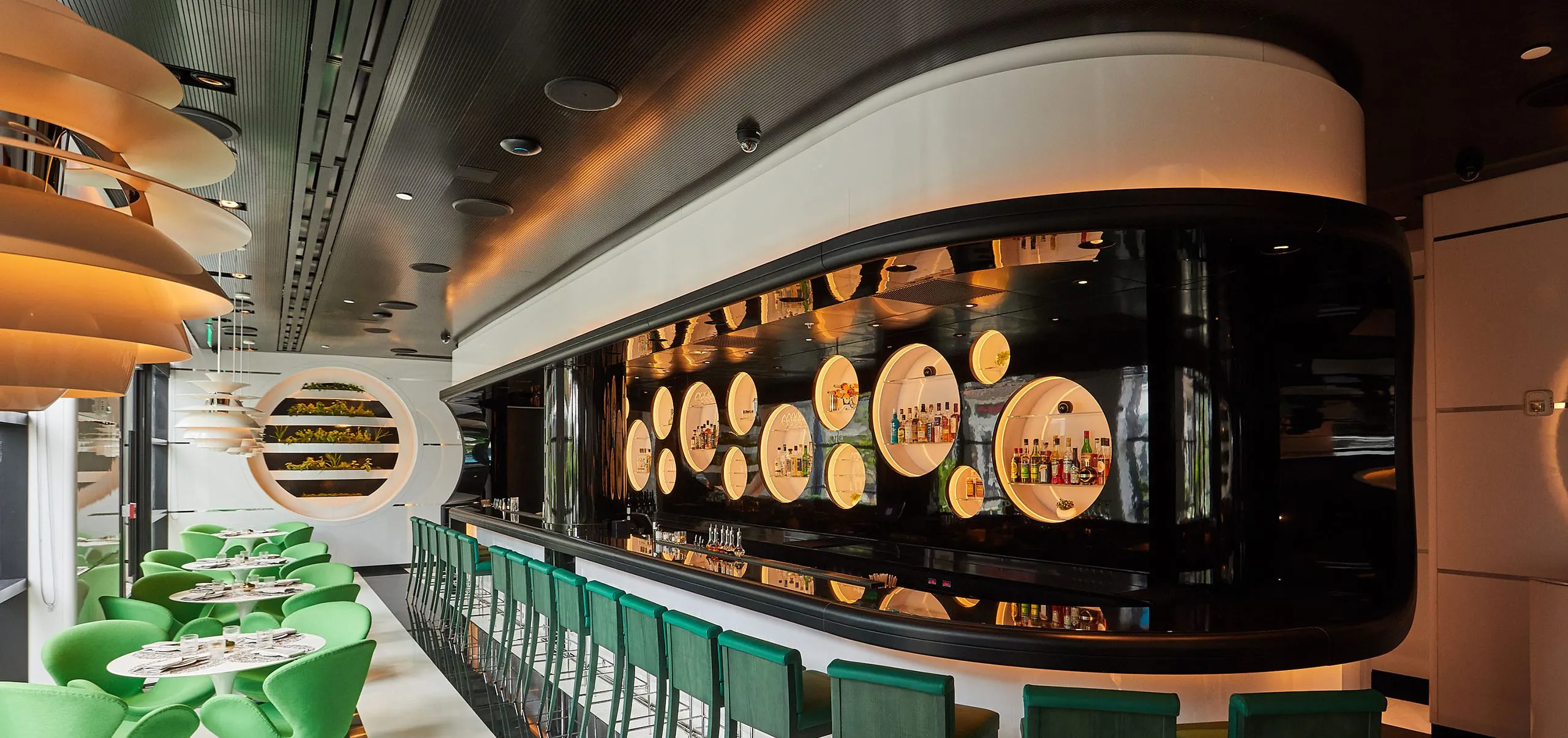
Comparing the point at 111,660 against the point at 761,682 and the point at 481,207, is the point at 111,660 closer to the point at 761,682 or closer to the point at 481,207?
the point at 481,207

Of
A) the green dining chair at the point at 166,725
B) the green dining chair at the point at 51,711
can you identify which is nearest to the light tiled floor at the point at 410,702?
the green dining chair at the point at 166,725

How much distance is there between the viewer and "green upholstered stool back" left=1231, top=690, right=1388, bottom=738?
2.27 m

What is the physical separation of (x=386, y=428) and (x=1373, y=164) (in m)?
12.4

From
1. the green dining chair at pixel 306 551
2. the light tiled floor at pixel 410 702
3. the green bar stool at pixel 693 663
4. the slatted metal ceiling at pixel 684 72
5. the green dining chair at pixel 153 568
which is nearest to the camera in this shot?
the slatted metal ceiling at pixel 684 72

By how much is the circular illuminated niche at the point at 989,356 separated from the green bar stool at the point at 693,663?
7.48ft

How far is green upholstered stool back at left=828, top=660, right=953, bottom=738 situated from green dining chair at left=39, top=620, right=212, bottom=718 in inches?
131

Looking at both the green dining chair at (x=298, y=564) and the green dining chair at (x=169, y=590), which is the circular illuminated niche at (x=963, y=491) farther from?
the green dining chair at (x=298, y=564)

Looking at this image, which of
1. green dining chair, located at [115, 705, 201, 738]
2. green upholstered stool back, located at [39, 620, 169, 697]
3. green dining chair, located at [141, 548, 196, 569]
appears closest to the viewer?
green dining chair, located at [115, 705, 201, 738]

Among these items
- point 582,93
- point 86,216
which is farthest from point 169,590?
point 86,216

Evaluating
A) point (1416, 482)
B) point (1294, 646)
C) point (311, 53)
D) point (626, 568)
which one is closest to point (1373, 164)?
point (1416, 482)

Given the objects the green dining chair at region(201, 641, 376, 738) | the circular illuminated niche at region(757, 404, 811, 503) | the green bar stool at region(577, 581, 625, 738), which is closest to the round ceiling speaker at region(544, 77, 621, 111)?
the green bar stool at region(577, 581, 625, 738)

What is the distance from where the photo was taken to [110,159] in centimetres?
110

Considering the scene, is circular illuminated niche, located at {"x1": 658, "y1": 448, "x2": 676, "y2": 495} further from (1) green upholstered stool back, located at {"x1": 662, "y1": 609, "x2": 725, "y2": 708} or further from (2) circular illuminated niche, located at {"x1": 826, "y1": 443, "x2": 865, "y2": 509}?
(1) green upholstered stool back, located at {"x1": 662, "y1": 609, "x2": 725, "y2": 708}

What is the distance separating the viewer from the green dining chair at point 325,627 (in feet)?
14.6
